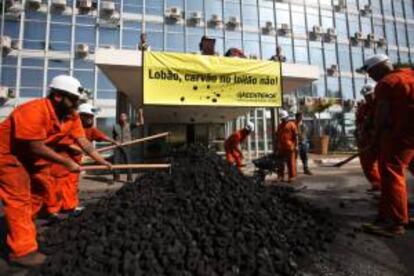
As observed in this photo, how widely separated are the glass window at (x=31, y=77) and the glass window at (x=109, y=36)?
474 cm

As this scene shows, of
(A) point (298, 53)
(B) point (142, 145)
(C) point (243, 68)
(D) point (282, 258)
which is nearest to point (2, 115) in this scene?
(B) point (142, 145)

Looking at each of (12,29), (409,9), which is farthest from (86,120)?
(409,9)

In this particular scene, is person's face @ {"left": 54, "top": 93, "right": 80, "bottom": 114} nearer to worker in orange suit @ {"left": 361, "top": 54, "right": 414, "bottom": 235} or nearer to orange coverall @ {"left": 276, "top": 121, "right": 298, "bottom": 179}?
worker in orange suit @ {"left": 361, "top": 54, "right": 414, "bottom": 235}

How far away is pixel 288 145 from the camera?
8.57 m

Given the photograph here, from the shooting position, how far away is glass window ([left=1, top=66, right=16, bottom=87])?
23.4m

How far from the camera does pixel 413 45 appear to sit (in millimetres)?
36844

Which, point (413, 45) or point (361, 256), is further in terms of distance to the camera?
point (413, 45)

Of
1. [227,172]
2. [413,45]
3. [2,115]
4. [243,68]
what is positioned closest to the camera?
[227,172]

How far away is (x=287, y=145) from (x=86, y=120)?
460 centimetres

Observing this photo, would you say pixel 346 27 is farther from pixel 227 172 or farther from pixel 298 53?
pixel 227 172

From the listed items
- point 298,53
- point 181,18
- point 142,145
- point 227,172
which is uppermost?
point 181,18

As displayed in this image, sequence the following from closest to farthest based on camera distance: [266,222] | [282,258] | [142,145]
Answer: [282,258], [266,222], [142,145]

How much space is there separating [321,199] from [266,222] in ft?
8.73

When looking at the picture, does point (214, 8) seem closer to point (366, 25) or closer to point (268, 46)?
point (268, 46)
